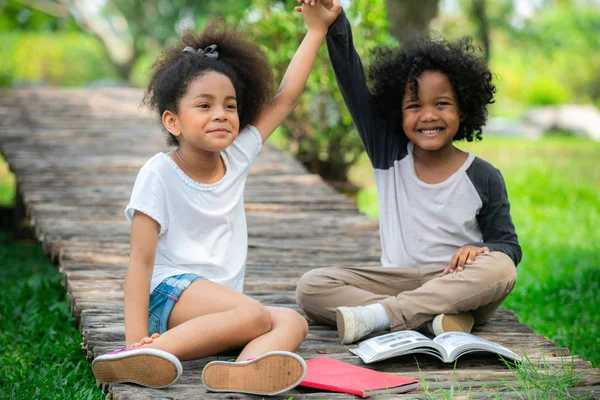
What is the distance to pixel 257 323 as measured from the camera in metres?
2.71

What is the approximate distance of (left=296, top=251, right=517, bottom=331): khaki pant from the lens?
121 inches

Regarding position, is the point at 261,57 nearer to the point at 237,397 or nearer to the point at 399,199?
the point at 399,199

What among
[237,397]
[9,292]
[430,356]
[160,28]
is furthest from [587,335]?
[160,28]

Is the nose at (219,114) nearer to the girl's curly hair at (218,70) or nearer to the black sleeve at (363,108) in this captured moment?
the girl's curly hair at (218,70)

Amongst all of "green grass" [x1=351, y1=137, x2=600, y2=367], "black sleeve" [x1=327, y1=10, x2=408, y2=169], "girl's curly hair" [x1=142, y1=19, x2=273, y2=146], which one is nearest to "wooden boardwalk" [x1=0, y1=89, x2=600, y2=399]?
"green grass" [x1=351, y1=137, x2=600, y2=367]

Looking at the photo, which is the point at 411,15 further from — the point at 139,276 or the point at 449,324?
the point at 139,276

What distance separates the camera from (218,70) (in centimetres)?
293

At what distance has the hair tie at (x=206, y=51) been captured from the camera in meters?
2.99

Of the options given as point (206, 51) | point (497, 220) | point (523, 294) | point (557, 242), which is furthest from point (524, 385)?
point (557, 242)

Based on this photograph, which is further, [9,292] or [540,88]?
[540,88]

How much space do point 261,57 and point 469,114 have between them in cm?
93

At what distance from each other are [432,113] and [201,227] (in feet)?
3.48

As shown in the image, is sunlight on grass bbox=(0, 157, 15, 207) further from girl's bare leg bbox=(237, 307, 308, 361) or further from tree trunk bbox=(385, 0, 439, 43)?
girl's bare leg bbox=(237, 307, 308, 361)

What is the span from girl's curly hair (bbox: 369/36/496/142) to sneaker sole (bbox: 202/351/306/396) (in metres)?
1.43
